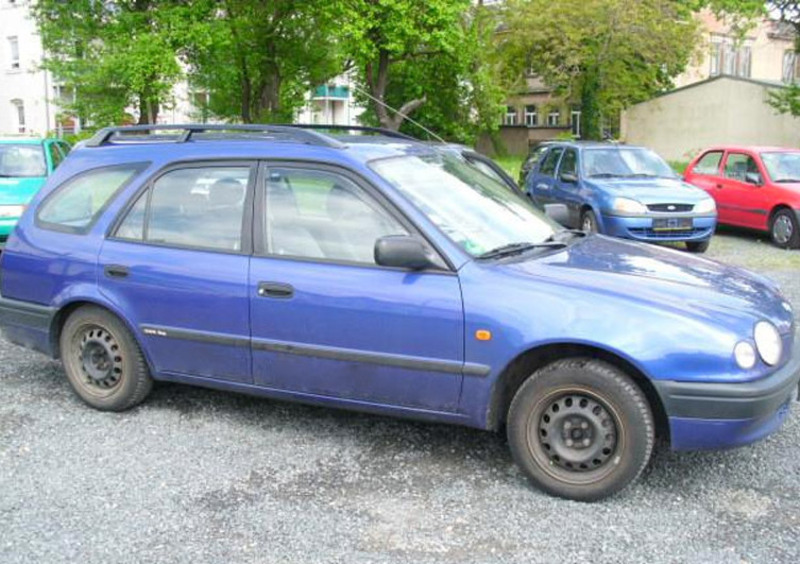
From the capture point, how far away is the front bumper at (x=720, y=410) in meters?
3.57

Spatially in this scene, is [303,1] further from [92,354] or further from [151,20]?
[92,354]

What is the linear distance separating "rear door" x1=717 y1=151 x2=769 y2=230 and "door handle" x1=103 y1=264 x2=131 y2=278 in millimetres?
10953

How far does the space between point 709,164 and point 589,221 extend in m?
3.90

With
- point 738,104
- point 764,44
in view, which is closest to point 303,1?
point 738,104

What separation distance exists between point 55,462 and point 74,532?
2.84ft

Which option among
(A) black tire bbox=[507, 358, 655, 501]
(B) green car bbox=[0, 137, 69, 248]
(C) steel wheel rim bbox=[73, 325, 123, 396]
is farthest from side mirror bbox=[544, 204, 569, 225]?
(B) green car bbox=[0, 137, 69, 248]

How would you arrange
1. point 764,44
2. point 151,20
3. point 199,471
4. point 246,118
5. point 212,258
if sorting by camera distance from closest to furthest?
point 199,471 < point 212,258 < point 151,20 < point 246,118 < point 764,44

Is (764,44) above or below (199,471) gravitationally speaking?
above

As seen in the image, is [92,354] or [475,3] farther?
[475,3]

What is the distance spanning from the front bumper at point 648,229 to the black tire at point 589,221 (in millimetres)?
241

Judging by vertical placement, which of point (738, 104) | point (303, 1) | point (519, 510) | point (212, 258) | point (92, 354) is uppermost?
point (303, 1)

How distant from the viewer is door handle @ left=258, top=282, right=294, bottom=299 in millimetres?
4277

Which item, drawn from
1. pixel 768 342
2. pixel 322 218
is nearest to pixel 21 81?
pixel 322 218

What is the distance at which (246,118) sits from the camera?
29203 millimetres
